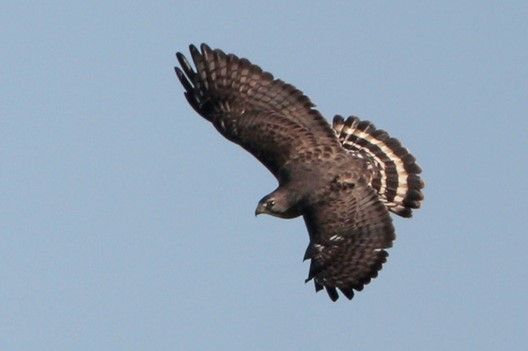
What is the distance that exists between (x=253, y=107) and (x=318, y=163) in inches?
60.1

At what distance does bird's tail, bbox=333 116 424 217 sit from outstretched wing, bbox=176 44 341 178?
1402 millimetres

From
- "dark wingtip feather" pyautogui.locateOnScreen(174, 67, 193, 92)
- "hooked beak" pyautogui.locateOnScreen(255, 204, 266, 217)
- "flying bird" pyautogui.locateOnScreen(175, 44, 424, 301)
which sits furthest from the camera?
"dark wingtip feather" pyautogui.locateOnScreen(174, 67, 193, 92)

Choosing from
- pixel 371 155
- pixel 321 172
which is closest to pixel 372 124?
pixel 371 155

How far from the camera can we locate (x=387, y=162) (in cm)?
2883

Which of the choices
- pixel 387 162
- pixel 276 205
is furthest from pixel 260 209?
pixel 387 162

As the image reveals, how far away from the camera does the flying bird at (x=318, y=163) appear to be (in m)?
26.3

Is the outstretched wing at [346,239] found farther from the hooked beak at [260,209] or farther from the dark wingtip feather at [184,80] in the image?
the dark wingtip feather at [184,80]

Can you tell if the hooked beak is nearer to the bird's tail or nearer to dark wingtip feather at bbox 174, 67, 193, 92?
the bird's tail

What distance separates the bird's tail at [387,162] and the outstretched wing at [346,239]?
1666mm

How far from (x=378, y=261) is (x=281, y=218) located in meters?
1.92

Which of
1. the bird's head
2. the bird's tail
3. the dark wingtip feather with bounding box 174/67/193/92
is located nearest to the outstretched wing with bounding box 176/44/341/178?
the dark wingtip feather with bounding box 174/67/193/92

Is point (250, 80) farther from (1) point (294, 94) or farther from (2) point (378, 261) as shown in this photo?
(2) point (378, 261)

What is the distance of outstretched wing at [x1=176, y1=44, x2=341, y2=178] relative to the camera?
27547 millimetres

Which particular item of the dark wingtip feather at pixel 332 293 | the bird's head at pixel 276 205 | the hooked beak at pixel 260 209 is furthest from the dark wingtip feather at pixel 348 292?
the hooked beak at pixel 260 209
